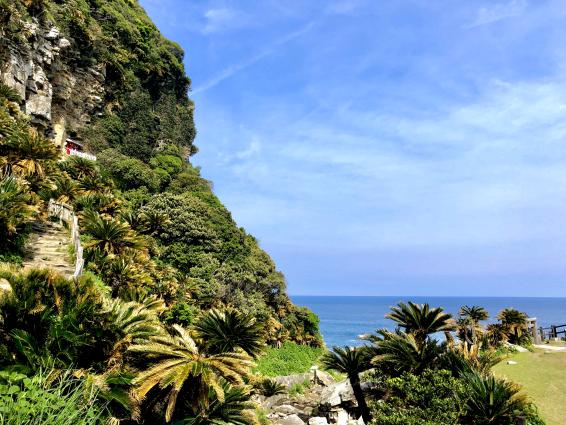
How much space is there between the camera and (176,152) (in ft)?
206

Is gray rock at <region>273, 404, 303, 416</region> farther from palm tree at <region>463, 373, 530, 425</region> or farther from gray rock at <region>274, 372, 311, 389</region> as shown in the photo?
palm tree at <region>463, 373, 530, 425</region>

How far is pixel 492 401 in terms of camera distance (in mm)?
15820

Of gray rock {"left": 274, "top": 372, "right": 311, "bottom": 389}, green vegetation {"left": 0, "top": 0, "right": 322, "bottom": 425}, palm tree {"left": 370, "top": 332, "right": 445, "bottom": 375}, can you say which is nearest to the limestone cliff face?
green vegetation {"left": 0, "top": 0, "right": 322, "bottom": 425}

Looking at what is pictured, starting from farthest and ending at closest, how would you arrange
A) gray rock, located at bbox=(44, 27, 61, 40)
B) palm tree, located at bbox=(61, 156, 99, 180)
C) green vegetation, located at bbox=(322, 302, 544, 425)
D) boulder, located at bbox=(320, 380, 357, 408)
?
gray rock, located at bbox=(44, 27, 61, 40) → palm tree, located at bbox=(61, 156, 99, 180) → boulder, located at bbox=(320, 380, 357, 408) → green vegetation, located at bbox=(322, 302, 544, 425)

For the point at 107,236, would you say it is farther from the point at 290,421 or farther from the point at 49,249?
the point at 290,421

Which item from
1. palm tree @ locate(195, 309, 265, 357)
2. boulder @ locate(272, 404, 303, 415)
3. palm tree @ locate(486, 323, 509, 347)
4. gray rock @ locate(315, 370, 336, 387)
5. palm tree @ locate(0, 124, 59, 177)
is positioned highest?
palm tree @ locate(0, 124, 59, 177)

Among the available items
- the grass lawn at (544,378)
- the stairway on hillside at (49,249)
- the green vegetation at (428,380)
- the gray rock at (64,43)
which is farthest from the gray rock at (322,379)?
→ the gray rock at (64,43)

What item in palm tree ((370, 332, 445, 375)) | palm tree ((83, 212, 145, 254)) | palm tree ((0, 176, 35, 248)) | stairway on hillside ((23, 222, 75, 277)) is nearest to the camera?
palm tree ((0, 176, 35, 248))

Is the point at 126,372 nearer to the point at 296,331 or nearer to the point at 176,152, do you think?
the point at 296,331

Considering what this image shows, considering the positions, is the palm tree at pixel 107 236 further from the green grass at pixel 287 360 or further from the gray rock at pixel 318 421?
the green grass at pixel 287 360

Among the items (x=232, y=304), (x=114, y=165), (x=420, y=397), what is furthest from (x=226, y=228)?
(x=420, y=397)

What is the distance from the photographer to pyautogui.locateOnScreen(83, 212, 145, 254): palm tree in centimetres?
2528

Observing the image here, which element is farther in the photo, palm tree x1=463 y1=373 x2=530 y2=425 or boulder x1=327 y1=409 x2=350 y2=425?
boulder x1=327 y1=409 x2=350 y2=425

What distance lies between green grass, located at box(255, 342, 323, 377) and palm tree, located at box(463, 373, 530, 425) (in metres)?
23.0
